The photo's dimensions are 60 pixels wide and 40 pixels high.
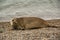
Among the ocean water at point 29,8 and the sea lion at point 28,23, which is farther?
the ocean water at point 29,8

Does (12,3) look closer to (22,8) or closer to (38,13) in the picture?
(22,8)

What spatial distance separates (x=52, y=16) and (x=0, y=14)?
235 centimetres

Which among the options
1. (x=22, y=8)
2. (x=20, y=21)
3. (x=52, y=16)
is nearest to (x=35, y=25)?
(x=20, y=21)

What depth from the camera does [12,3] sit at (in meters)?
9.82

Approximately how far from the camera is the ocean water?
9.22 metres

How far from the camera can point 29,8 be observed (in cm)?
959

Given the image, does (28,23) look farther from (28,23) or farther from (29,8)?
(29,8)

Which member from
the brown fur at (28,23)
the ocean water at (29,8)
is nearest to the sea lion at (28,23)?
the brown fur at (28,23)

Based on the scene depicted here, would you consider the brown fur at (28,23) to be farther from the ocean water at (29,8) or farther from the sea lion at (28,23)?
the ocean water at (29,8)

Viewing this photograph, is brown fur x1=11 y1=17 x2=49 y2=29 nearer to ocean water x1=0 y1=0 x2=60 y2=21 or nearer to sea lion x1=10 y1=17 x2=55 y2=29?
sea lion x1=10 y1=17 x2=55 y2=29

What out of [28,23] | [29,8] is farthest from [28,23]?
[29,8]

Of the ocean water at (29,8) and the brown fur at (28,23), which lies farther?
the ocean water at (29,8)

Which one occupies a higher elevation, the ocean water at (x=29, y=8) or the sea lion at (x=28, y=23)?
the sea lion at (x=28, y=23)

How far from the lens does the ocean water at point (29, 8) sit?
9.22 meters
